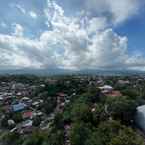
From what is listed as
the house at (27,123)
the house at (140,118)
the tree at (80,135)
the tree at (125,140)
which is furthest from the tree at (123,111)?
the house at (27,123)

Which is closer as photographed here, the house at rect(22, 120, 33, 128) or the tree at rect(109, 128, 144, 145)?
the tree at rect(109, 128, 144, 145)

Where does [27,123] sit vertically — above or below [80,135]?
below

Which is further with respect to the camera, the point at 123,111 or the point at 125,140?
the point at 123,111

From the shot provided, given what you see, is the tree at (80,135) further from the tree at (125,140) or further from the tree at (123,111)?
the tree at (123,111)

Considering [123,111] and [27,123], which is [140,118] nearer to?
[123,111]

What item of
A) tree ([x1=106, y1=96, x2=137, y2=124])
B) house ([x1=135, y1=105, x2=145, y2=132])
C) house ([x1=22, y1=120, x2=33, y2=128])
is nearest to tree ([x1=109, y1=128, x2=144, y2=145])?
tree ([x1=106, y1=96, x2=137, y2=124])

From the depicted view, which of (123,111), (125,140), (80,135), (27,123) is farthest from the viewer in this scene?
(27,123)

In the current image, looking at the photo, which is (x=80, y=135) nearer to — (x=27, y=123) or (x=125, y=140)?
(x=125, y=140)

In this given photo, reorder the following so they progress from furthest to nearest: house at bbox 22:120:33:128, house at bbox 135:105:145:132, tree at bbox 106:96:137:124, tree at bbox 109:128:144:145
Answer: house at bbox 22:120:33:128, tree at bbox 106:96:137:124, house at bbox 135:105:145:132, tree at bbox 109:128:144:145

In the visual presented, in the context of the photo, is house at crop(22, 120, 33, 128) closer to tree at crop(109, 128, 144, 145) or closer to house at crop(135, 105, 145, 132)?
tree at crop(109, 128, 144, 145)

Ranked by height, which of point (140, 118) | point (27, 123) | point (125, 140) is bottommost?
point (27, 123)

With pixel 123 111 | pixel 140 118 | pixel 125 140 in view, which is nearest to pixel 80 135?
pixel 125 140

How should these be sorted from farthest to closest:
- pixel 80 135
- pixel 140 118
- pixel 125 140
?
pixel 140 118, pixel 80 135, pixel 125 140
